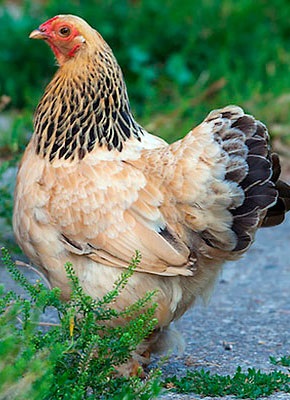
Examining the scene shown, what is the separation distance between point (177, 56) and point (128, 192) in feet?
18.0

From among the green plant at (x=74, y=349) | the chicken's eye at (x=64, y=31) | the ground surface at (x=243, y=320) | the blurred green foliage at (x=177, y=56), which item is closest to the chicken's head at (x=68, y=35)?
the chicken's eye at (x=64, y=31)

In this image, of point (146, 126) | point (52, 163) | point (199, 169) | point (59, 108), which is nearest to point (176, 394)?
point (199, 169)

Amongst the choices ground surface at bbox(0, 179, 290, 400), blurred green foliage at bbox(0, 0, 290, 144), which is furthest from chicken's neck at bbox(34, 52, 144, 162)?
blurred green foliage at bbox(0, 0, 290, 144)

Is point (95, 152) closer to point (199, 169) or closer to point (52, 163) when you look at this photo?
point (52, 163)

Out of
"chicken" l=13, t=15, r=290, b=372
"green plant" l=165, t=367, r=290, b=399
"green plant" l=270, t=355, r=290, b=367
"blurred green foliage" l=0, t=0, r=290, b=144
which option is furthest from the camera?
"blurred green foliage" l=0, t=0, r=290, b=144

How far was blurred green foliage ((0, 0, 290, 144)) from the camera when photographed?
918cm

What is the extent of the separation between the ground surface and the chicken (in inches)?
14.0

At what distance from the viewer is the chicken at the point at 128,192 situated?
14.0ft

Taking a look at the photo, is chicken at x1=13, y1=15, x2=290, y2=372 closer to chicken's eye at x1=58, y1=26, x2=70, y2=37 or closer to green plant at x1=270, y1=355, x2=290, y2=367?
chicken's eye at x1=58, y1=26, x2=70, y2=37

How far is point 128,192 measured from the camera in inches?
175

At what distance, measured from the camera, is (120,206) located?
4.42m

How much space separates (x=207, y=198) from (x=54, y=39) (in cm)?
131

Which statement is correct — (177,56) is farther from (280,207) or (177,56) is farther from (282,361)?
(282,361)

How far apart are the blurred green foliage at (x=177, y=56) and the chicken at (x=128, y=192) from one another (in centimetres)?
413
